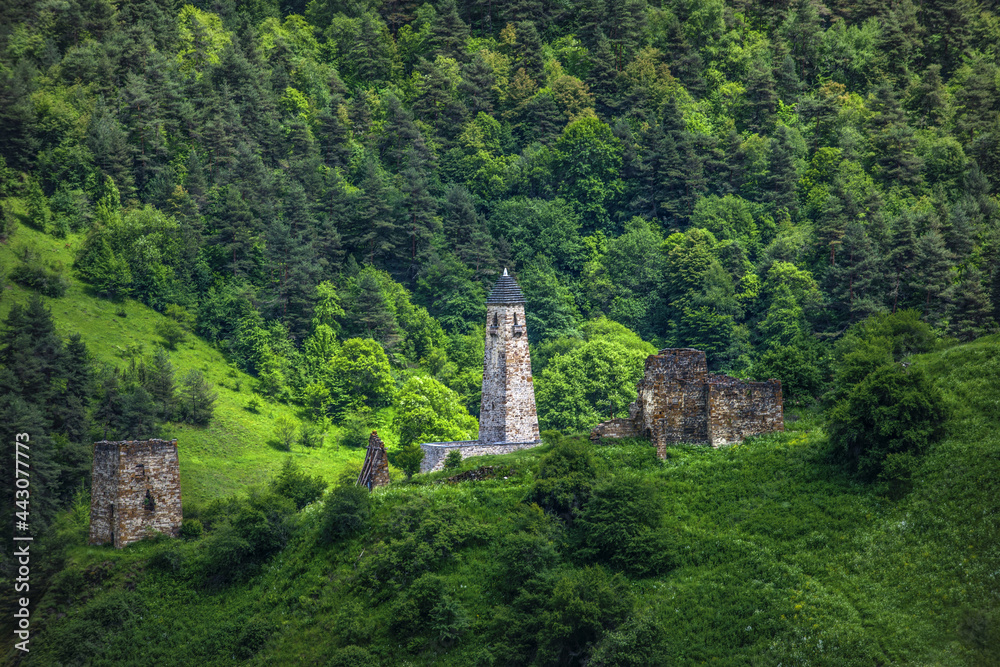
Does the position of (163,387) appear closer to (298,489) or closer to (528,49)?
(298,489)

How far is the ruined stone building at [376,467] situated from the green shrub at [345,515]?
5.42m

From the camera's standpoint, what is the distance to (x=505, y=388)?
5984cm

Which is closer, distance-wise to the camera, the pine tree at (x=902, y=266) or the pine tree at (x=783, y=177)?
the pine tree at (x=902, y=266)

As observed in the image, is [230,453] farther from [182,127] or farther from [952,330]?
[952,330]

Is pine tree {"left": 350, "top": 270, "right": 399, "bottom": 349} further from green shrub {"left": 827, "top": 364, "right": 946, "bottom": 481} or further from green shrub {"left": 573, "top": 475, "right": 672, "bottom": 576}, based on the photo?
green shrub {"left": 827, "top": 364, "right": 946, "bottom": 481}

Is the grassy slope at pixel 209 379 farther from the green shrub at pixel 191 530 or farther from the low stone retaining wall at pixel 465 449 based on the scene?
the low stone retaining wall at pixel 465 449

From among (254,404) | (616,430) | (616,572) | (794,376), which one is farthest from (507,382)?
(254,404)

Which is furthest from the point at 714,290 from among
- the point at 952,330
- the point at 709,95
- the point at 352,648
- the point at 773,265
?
the point at 352,648

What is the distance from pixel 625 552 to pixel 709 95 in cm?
7449

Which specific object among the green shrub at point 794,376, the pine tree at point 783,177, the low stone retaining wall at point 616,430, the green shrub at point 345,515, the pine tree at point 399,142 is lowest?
the green shrub at point 345,515

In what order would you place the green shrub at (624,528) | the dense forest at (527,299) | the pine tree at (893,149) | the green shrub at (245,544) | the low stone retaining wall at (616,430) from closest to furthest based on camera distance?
1. the dense forest at (527,299)
2. the green shrub at (624,528)
3. the low stone retaining wall at (616,430)
4. the green shrub at (245,544)
5. the pine tree at (893,149)

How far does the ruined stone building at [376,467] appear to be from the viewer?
55.3 m

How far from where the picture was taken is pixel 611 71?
361ft

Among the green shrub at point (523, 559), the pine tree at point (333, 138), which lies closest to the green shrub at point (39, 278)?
the pine tree at point (333, 138)
